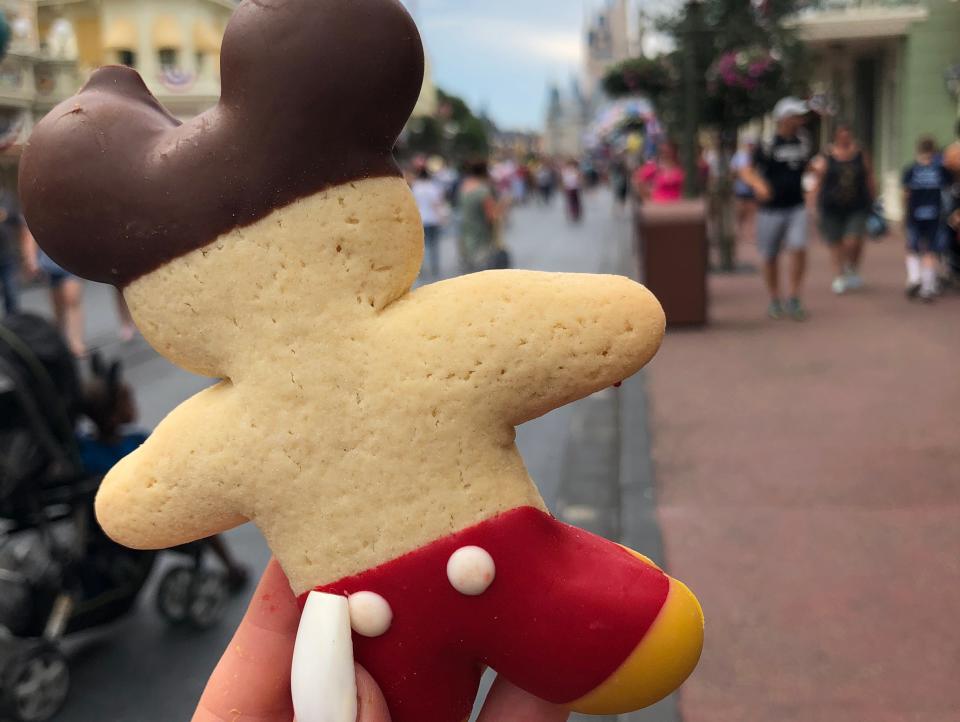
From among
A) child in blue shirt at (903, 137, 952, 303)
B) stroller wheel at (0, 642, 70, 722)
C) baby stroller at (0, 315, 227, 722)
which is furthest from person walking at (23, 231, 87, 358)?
child in blue shirt at (903, 137, 952, 303)

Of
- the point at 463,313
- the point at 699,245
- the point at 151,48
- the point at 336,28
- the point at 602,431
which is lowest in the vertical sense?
the point at 602,431

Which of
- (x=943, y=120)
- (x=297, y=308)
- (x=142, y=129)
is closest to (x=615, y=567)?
(x=297, y=308)

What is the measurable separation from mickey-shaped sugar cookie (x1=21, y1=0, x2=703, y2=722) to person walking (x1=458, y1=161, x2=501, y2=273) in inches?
348

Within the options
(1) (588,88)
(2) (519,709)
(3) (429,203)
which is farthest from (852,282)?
(1) (588,88)

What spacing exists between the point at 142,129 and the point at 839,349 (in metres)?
7.71

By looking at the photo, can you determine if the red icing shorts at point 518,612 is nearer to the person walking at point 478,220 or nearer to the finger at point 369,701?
the finger at point 369,701

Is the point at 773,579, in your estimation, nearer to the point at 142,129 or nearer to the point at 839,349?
the point at 142,129

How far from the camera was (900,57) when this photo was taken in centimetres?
2094

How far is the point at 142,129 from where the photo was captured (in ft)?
6.48

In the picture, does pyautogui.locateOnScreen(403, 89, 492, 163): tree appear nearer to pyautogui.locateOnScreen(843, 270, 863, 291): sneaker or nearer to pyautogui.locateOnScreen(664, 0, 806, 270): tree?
pyautogui.locateOnScreen(664, 0, 806, 270): tree

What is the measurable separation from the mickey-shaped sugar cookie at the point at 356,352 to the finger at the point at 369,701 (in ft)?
0.09

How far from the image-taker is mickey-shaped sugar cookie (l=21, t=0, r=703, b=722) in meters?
1.93

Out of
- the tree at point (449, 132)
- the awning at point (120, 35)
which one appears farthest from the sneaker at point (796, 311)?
the tree at point (449, 132)

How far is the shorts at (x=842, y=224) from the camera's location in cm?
1112
